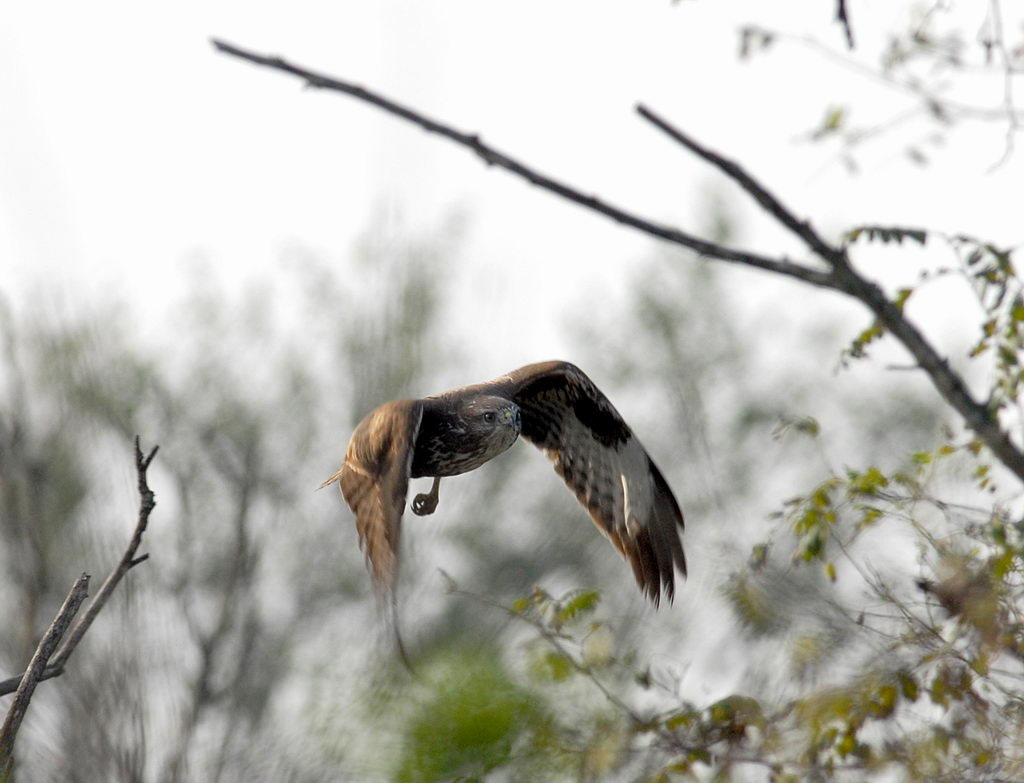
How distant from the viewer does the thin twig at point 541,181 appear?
3019 millimetres

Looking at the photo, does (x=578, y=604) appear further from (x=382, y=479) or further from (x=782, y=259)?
(x=782, y=259)

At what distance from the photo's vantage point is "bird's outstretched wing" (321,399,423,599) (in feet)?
15.5

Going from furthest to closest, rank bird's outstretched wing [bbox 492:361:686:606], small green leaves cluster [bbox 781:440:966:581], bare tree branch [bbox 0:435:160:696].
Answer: bird's outstretched wing [bbox 492:361:686:606] < small green leaves cluster [bbox 781:440:966:581] < bare tree branch [bbox 0:435:160:696]

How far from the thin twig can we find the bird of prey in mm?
2400

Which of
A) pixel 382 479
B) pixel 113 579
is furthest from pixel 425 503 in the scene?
pixel 113 579

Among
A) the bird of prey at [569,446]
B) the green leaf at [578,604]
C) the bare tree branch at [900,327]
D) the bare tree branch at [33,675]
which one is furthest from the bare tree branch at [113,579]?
the bird of prey at [569,446]

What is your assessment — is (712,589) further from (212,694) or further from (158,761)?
(212,694)

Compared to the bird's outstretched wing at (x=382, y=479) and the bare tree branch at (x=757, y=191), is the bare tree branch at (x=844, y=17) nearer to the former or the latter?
the bare tree branch at (x=757, y=191)

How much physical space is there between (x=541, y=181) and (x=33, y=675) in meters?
1.57

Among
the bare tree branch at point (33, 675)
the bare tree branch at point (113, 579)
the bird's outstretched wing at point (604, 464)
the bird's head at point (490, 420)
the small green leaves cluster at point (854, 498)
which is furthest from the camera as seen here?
the bird's outstretched wing at point (604, 464)

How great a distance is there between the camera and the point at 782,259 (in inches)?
132

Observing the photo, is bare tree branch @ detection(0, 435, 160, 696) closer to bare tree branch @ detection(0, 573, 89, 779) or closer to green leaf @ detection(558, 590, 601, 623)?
bare tree branch @ detection(0, 573, 89, 779)

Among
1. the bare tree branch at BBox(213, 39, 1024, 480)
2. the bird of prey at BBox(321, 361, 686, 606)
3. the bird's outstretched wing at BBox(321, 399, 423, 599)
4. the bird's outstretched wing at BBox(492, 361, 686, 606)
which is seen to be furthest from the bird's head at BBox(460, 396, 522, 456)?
the bare tree branch at BBox(213, 39, 1024, 480)

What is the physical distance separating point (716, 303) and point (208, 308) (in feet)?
18.9
